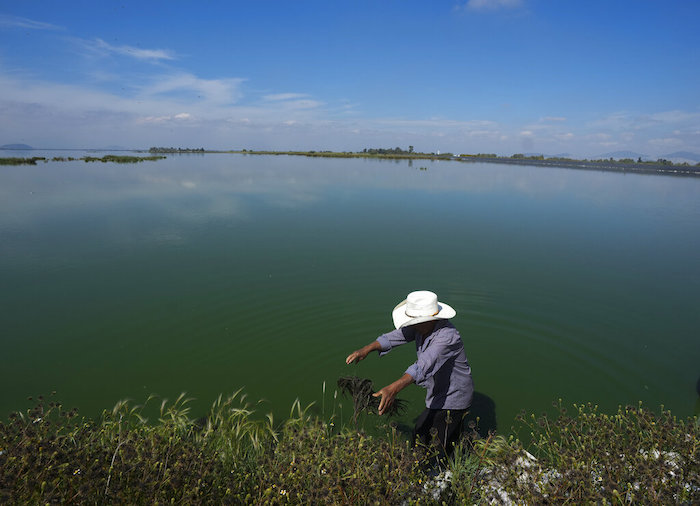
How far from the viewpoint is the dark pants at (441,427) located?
3688 millimetres

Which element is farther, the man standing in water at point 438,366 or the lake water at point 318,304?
the lake water at point 318,304

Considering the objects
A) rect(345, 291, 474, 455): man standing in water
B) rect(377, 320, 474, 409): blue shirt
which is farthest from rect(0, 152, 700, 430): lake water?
rect(377, 320, 474, 409): blue shirt

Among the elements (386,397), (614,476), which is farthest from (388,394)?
(614,476)

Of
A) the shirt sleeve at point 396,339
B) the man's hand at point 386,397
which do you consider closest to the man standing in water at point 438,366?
the shirt sleeve at point 396,339

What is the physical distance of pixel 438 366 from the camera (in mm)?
3408

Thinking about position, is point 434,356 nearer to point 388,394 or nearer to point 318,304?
point 388,394

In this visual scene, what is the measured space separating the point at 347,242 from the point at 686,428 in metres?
11.0

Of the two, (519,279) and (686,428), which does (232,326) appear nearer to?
(686,428)

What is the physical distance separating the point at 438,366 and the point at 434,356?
12 cm

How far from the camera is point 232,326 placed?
731 centimetres

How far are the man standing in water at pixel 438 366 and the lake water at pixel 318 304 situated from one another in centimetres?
151

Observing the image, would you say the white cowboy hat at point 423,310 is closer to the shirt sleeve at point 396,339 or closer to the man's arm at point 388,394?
the shirt sleeve at point 396,339

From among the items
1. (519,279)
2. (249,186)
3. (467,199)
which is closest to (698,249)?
(519,279)

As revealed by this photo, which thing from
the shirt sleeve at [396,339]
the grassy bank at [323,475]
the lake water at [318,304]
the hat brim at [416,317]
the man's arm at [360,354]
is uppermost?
the hat brim at [416,317]
